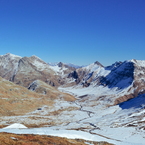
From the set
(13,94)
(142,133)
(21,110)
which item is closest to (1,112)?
(21,110)

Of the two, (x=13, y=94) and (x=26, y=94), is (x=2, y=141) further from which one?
(x=26, y=94)

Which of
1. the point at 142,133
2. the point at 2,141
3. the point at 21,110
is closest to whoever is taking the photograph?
the point at 2,141

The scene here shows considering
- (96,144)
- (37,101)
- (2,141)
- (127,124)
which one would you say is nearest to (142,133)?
(127,124)

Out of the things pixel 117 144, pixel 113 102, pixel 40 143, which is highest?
pixel 113 102

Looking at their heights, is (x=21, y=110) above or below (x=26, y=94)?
below

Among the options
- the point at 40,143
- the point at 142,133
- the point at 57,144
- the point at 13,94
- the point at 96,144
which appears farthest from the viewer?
the point at 13,94

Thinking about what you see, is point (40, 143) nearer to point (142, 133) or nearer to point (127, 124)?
point (142, 133)

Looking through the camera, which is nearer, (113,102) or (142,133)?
(142,133)

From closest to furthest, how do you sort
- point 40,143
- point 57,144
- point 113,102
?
point 40,143
point 57,144
point 113,102

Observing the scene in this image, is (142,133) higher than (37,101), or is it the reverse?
(37,101)
